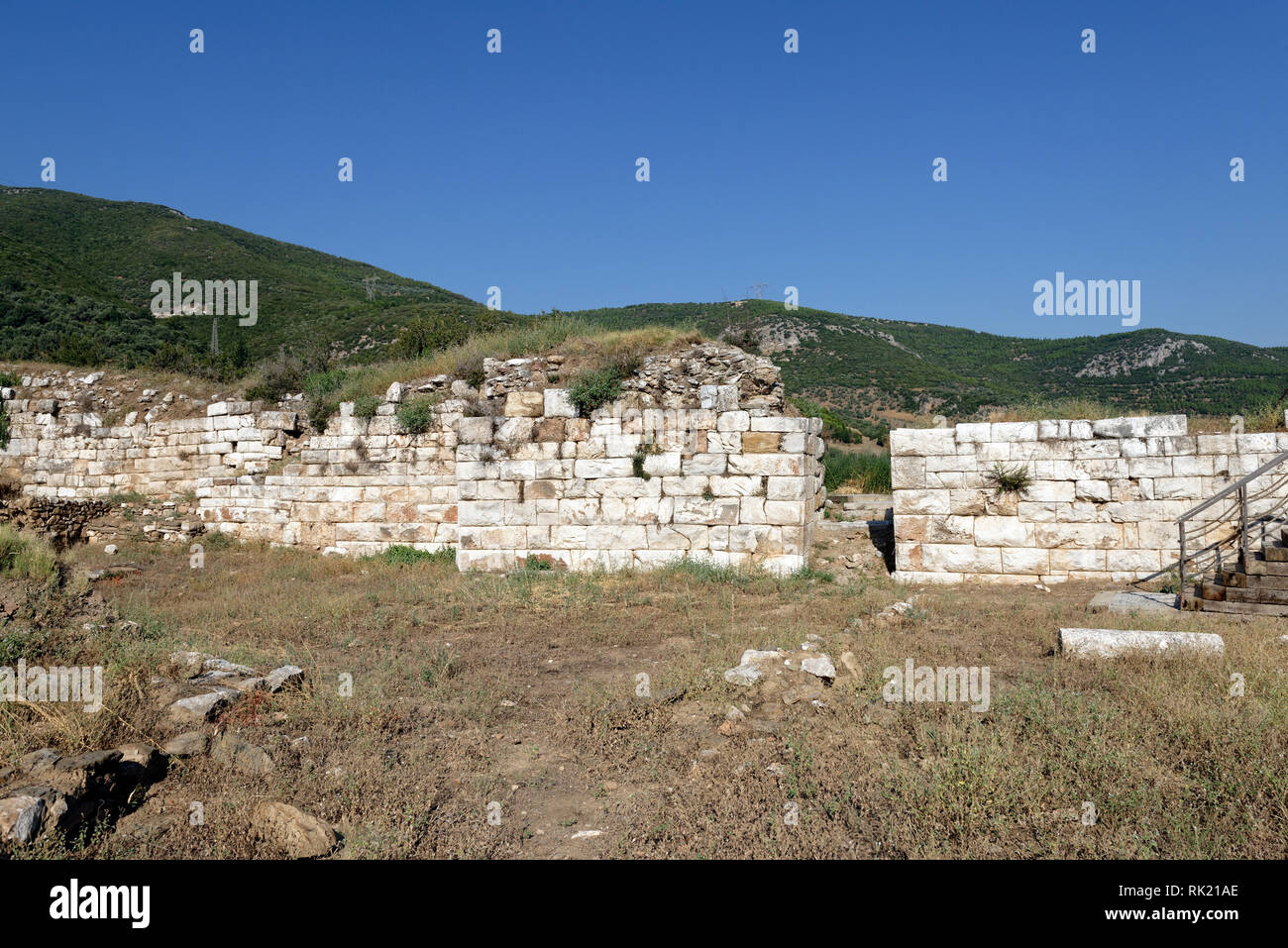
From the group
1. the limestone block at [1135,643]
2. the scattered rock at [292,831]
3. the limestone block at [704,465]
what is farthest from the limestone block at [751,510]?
the scattered rock at [292,831]

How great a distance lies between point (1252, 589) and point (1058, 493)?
248 centimetres

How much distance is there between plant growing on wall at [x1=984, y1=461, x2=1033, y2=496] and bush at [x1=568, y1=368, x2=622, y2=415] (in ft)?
17.9

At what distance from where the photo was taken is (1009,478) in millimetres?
9672

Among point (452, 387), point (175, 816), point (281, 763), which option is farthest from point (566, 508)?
point (175, 816)

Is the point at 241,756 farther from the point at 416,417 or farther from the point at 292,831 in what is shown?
the point at 416,417

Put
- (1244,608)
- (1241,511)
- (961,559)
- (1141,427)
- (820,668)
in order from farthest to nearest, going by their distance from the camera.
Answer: (961,559)
(1141,427)
(1241,511)
(1244,608)
(820,668)

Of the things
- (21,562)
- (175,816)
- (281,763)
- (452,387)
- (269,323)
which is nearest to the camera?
(175,816)

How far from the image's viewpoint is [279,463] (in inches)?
547

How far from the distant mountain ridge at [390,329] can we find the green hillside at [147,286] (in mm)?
131

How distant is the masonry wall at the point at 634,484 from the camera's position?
956 centimetres

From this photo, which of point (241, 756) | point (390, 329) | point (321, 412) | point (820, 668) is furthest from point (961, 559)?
point (390, 329)
